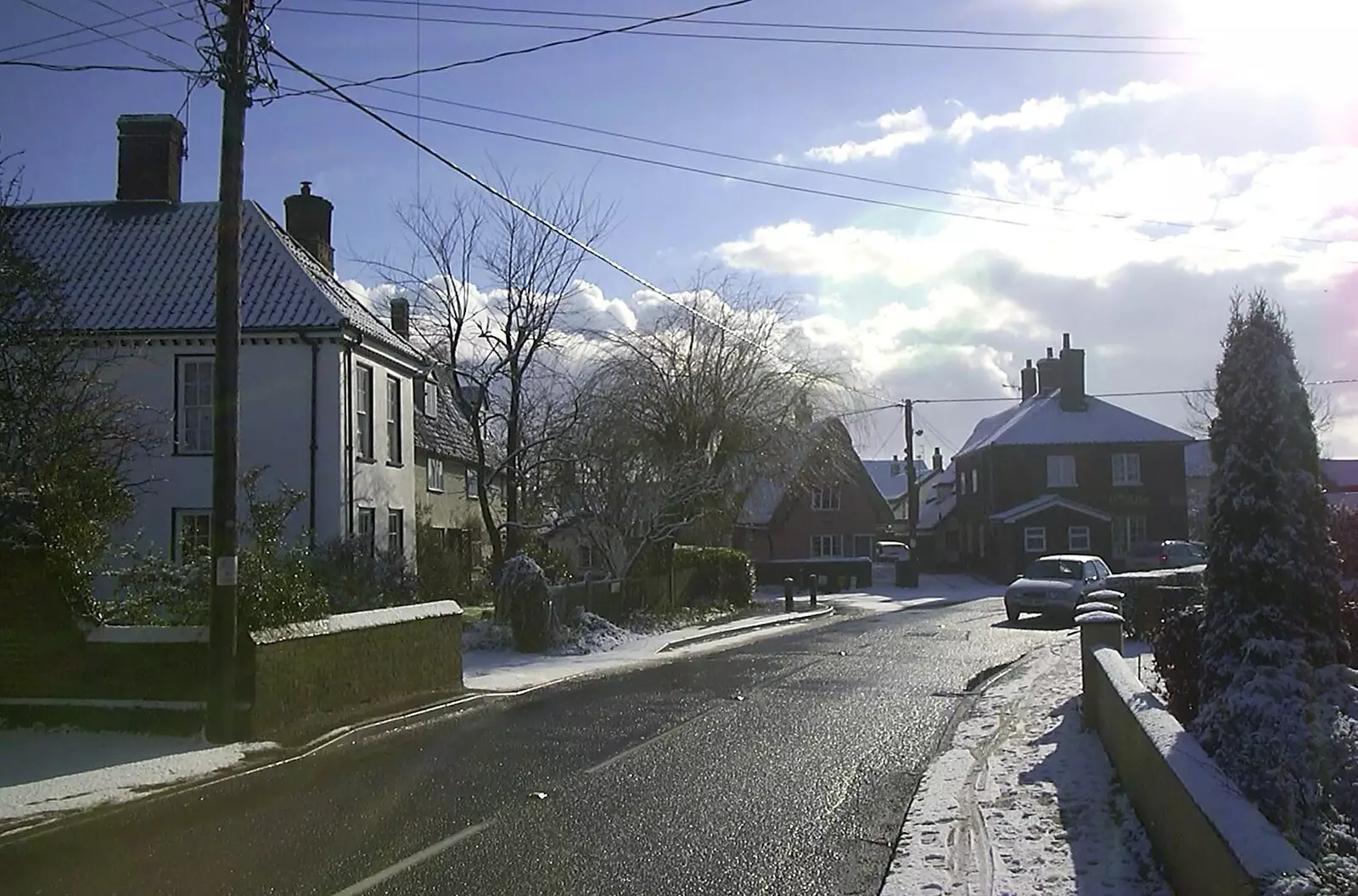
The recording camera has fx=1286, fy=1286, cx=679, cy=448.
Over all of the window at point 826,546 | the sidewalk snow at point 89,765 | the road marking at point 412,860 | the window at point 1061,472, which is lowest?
the road marking at point 412,860

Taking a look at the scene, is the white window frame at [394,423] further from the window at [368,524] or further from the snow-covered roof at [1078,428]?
the snow-covered roof at [1078,428]

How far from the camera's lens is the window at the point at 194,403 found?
2589 cm

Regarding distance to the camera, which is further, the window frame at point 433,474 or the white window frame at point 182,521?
the window frame at point 433,474

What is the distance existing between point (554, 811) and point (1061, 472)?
54.1 metres

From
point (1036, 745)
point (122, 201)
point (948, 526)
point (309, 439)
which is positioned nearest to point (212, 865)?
point (1036, 745)

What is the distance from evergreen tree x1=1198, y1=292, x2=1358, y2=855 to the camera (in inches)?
334

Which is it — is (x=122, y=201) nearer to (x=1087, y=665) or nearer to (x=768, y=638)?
(x=768, y=638)

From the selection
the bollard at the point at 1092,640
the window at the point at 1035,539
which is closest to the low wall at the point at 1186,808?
the bollard at the point at 1092,640

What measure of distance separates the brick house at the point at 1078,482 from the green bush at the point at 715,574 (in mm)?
23623

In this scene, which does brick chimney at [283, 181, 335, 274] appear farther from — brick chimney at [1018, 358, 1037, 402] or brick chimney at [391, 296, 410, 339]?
brick chimney at [1018, 358, 1037, 402]

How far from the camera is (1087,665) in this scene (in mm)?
13398

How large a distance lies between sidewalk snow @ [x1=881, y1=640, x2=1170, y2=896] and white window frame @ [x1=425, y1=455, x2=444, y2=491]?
91.5ft

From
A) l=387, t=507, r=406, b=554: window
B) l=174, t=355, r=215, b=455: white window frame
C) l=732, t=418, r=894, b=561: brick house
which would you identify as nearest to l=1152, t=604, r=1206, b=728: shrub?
l=174, t=355, r=215, b=455: white window frame

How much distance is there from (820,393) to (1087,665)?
93.7ft
